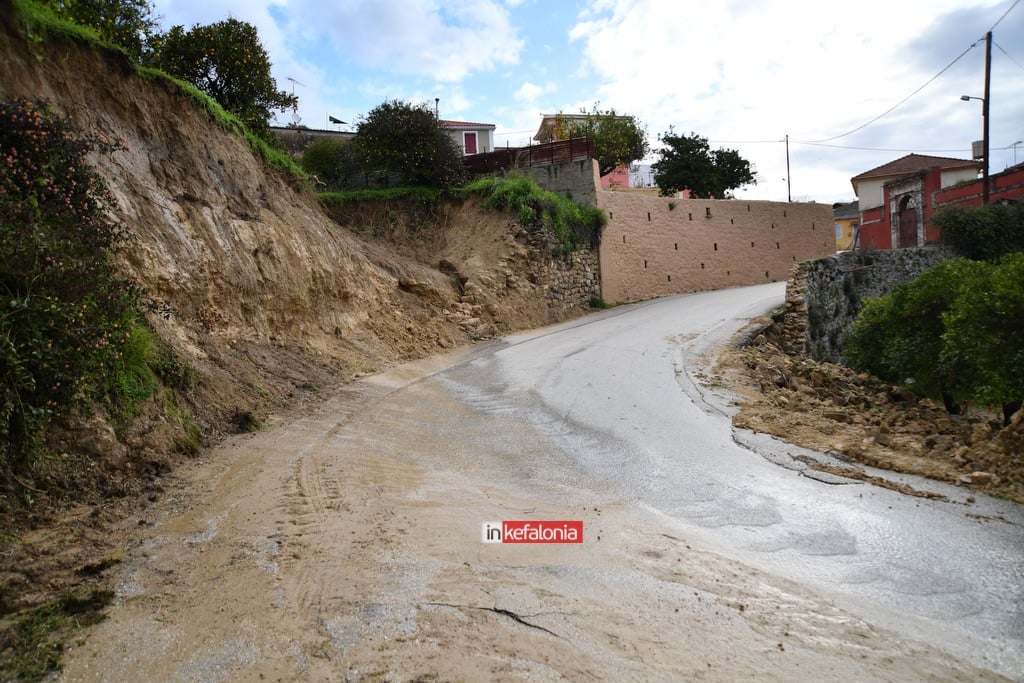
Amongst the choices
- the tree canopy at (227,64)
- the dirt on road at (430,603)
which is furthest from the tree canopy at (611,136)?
the dirt on road at (430,603)

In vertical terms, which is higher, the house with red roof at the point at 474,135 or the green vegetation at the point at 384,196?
the house with red roof at the point at 474,135

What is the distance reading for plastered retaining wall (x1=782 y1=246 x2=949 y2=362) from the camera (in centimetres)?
1841

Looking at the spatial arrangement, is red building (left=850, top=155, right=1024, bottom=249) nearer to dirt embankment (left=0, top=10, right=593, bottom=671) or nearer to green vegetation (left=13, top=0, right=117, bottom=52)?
dirt embankment (left=0, top=10, right=593, bottom=671)

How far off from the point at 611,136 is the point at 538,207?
1461 cm

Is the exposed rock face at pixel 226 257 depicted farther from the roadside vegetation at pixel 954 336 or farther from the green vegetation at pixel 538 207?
the roadside vegetation at pixel 954 336

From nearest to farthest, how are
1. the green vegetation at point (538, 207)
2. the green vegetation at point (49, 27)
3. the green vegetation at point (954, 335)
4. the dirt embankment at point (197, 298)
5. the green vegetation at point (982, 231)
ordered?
the dirt embankment at point (197, 298), the green vegetation at point (954, 335), the green vegetation at point (49, 27), the green vegetation at point (538, 207), the green vegetation at point (982, 231)

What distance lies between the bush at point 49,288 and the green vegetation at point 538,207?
15889 mm

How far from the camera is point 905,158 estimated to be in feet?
143

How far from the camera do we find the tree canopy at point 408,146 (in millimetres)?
22578

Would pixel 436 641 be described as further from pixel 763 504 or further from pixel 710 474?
pixel 710 474

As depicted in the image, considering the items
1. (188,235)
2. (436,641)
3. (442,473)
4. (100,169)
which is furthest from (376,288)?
(436,641)

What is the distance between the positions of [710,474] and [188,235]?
28.9 ft

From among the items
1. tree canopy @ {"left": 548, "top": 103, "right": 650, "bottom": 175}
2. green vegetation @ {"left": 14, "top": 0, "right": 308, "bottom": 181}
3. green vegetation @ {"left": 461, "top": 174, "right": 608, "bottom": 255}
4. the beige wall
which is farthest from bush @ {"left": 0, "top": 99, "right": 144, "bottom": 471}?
tree canopy @ {"left": 548, "top": 103, "right": 650, "bottom": 175}

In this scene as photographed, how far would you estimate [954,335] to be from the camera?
32.5 feet
